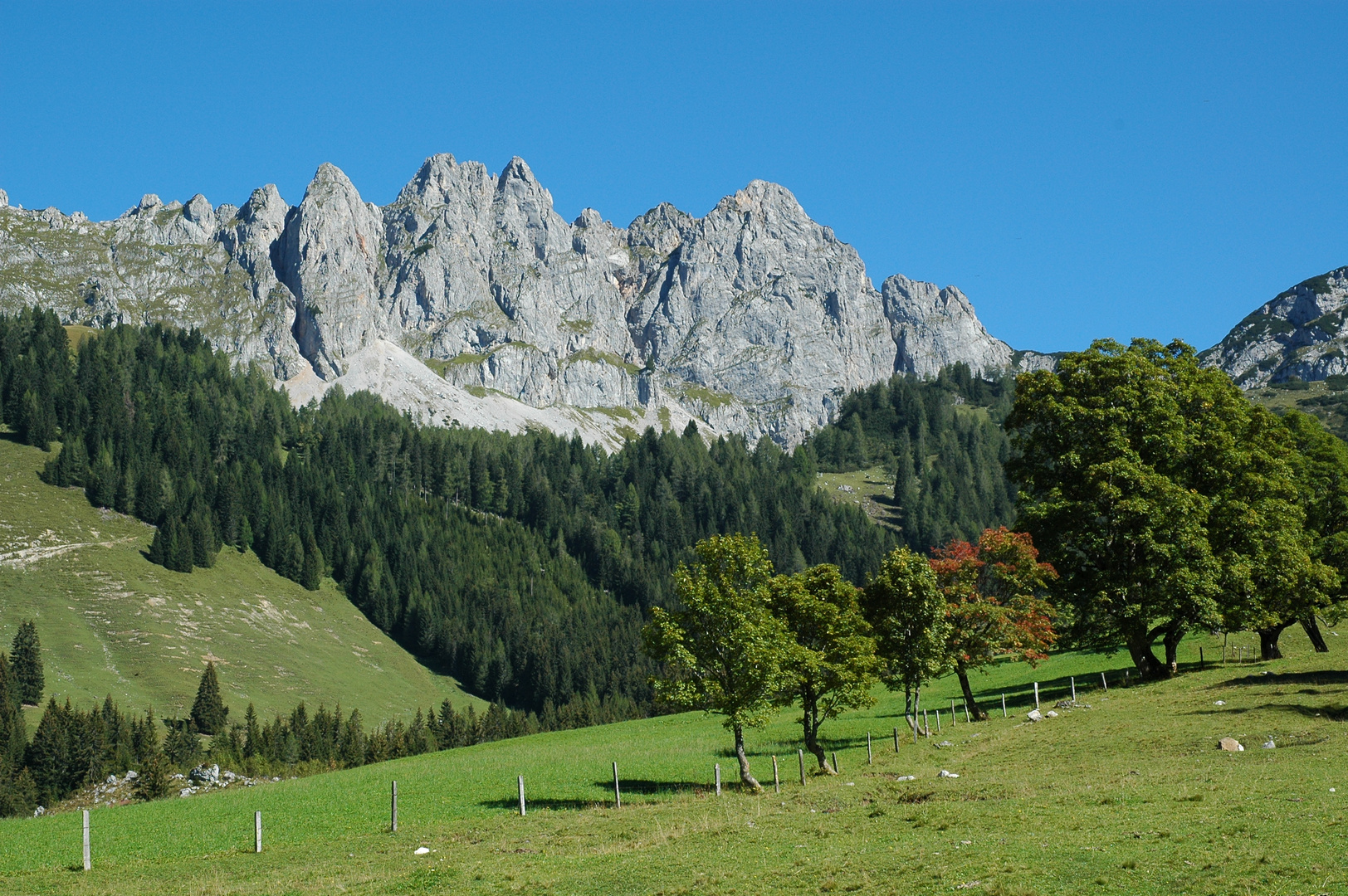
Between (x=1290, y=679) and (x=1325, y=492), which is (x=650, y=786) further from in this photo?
(x=1325, y=492)

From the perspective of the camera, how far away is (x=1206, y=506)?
50438mm

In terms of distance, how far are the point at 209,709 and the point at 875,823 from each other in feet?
346

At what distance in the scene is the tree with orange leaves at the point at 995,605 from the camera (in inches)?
2015

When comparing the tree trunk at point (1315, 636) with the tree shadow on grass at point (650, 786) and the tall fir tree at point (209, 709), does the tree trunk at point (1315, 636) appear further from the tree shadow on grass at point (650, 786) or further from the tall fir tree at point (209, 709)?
the tall fir tree at point (209, 709)

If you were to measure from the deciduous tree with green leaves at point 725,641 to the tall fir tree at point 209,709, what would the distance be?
88149mm

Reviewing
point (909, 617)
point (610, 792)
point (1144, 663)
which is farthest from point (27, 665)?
point (1144, 663)

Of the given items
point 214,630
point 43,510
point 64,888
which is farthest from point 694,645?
point 43,510

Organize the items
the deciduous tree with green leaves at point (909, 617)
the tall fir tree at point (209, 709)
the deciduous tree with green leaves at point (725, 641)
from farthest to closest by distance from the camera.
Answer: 1. the tall fir tree at point (209, 709)
2. the deciduous tree with green leaves at point (909, 617)
3. the deciduous tree with green leaves at point (725, 641)

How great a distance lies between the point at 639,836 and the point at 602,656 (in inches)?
5939

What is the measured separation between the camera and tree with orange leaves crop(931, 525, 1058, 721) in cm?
5119

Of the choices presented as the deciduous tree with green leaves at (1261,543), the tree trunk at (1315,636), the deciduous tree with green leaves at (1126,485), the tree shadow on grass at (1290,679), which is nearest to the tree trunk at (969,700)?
the deciduous tree with green leaves at (1126,485)

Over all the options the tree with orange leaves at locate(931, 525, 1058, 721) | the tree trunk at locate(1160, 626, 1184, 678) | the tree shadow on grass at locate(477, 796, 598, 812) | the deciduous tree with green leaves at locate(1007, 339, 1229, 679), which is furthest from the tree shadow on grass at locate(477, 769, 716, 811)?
the tree trunk at locate(1160, 626, 1184, 678)

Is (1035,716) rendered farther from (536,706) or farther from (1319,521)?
(536,706)

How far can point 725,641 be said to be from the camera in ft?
135
